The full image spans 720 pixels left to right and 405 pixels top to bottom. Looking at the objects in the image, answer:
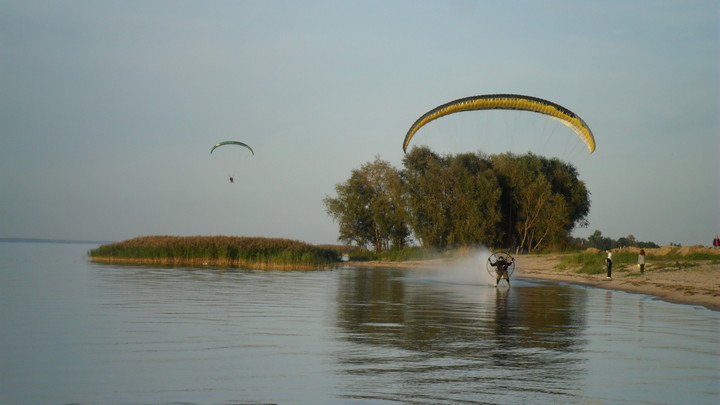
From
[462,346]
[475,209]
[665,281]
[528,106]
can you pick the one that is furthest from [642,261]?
[475,209]

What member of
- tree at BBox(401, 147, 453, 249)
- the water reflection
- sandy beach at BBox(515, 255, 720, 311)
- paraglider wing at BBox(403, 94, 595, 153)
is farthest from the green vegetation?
the water reflection

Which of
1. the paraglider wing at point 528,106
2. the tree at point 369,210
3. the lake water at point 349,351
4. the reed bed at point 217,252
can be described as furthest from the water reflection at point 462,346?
the tree at point 369,210

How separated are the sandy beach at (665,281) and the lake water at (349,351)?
2.31 m

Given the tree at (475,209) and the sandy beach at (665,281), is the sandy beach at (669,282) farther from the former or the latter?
the tree at (475,209)

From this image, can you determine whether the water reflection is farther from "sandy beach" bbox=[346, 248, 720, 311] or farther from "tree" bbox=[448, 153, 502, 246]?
"tree" bbox=[448, 153, 502, 246]

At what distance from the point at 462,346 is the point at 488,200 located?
5302 cm

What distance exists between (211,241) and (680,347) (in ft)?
147

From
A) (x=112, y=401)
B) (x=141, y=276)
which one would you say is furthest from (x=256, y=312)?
(x=141, y=276)

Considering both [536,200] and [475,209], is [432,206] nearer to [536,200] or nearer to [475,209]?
[475,209]

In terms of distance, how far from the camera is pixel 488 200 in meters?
67.7

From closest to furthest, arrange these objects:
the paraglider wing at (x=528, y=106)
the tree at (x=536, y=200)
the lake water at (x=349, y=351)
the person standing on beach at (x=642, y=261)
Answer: the lake water at (x=349, y=351) → the person standing on beach at (x=642, y=261) → the paraglider wing at (x=528, y=106) → the tree at (x=536, y=200)

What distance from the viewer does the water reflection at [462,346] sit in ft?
38.1

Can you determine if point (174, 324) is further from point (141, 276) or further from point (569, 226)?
point (569, 226)

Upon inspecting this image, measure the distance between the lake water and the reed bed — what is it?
27.2 m
